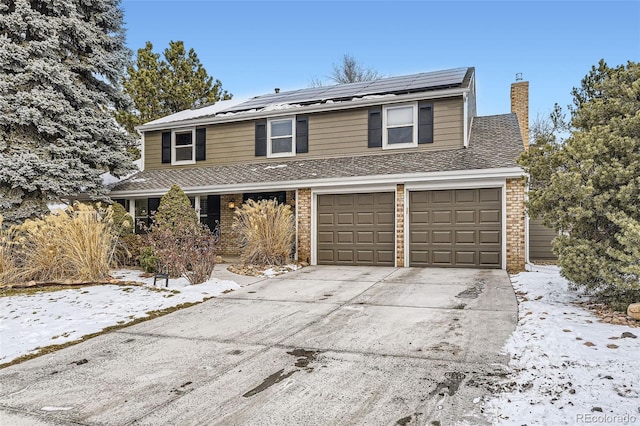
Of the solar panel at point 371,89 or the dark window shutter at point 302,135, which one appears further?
the dark window shutter at point 302,135

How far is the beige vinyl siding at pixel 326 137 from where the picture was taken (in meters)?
11.2

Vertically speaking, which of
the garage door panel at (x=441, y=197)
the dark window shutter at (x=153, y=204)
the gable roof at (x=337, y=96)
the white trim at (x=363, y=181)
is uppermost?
the gable roof at (x=337, y=96)

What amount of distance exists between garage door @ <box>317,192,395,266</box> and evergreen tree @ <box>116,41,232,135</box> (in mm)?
15293

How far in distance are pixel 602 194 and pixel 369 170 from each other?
5925 millimetres

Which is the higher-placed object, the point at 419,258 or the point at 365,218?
the point at 365,218

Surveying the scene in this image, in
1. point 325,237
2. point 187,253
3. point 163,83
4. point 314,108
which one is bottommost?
point 187,253

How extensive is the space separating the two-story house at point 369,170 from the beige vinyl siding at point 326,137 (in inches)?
1.3

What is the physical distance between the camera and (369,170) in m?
10.6

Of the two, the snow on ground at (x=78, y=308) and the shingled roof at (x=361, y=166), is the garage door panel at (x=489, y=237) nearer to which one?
the shingled roof at (x=361, y=166)

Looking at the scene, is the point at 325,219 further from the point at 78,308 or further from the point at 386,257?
the point at 78,308

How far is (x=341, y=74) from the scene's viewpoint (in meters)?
26.3

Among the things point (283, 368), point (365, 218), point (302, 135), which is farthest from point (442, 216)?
point (283, 368)

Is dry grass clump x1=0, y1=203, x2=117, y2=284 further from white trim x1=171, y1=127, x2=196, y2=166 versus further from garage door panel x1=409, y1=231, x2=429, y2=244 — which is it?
garage door panel x1=409, y1=231, x2=429, y2=244

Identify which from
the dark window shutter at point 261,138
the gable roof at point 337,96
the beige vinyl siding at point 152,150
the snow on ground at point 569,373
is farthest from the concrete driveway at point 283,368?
the beige vinyl siding at point 152,150
